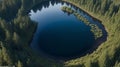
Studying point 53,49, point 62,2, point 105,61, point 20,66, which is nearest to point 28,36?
point 53,49

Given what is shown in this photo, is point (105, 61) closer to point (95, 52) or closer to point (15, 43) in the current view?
point (95, 52)

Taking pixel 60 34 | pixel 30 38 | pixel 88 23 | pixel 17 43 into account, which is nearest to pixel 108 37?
pixel 88 23

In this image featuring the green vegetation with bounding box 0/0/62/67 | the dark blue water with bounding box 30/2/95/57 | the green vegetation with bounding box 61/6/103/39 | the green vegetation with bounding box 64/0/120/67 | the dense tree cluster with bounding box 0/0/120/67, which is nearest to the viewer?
the green vegetation with bounding box 0/0/62/67

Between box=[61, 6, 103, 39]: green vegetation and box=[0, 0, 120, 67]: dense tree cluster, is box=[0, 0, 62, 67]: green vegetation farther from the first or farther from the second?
box=[61, 6, 103, 39]: green vegetation

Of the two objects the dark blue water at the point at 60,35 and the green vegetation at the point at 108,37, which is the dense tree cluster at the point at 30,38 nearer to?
the green vegetation at the point at 108,37

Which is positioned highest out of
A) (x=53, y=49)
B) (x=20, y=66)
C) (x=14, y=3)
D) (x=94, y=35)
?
(x=14, y=3)

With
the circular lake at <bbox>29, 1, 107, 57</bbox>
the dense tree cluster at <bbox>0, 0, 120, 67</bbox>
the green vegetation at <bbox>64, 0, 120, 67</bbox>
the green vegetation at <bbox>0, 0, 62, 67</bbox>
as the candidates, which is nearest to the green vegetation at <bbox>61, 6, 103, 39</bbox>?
the circular lake at <bbox>29, 1, 107, 57</bbox>

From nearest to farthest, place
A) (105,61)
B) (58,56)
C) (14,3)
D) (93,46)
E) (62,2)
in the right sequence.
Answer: (105,61), (58,56), (93,46), (14,3), (62,2)

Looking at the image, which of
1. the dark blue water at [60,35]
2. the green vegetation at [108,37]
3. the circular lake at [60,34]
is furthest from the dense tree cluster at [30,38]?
the dark blue water at [60,35]
